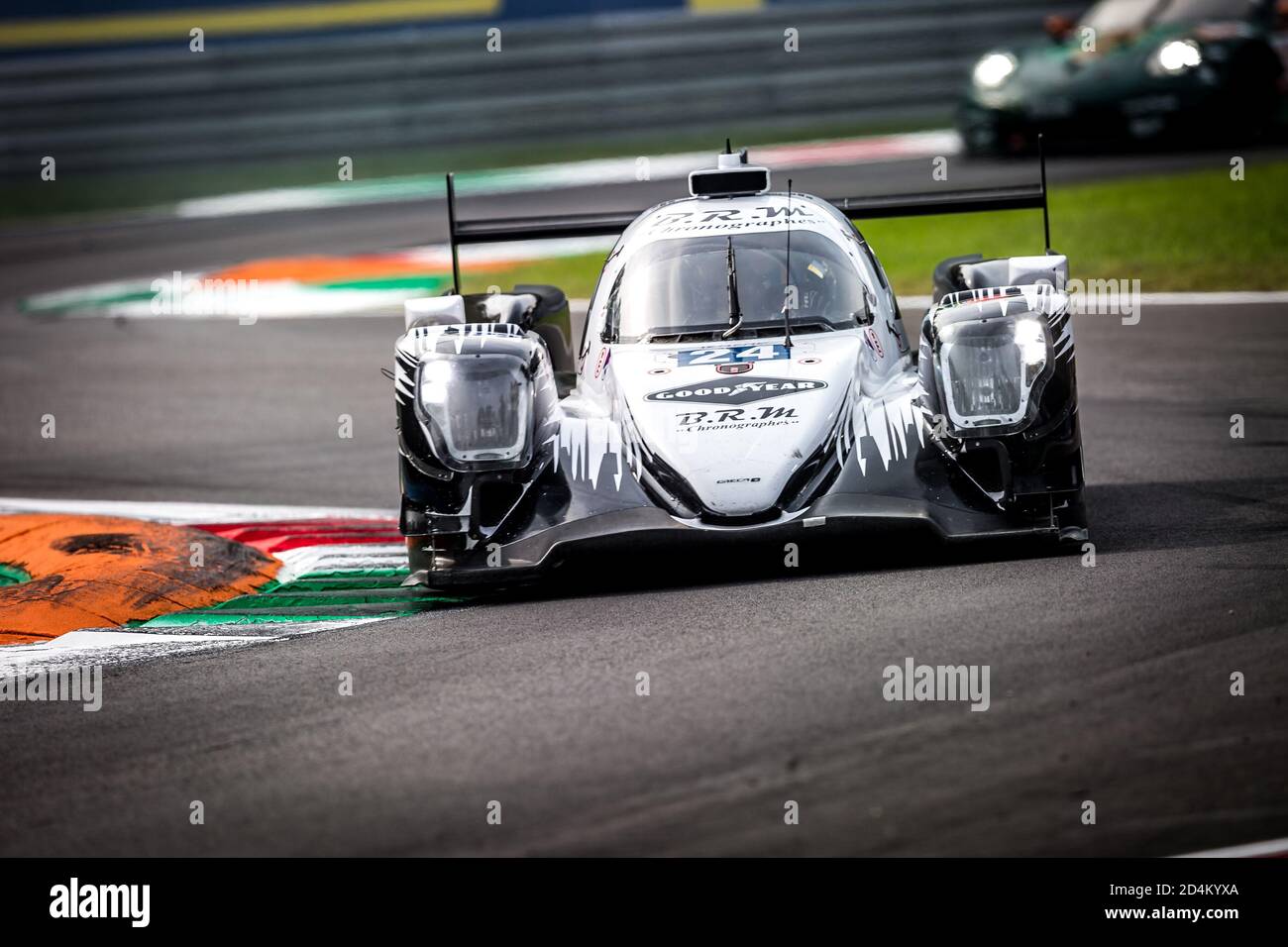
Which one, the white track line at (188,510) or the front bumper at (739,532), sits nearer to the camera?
the front bumper at (739,532)

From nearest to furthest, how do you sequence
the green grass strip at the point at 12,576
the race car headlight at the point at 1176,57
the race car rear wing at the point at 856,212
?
the green grass strip at the point at 12,576, the race car rear wing at the point at 856,212, the race car headlight at the point at 1176,57

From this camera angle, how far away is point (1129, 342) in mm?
12273

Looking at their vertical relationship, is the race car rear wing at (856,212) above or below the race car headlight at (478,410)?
above

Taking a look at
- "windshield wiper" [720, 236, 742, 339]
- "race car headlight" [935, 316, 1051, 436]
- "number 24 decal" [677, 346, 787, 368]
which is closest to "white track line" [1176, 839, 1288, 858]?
"race car headlight" [935, 316, 1051, 436]

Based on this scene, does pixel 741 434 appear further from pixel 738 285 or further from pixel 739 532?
pixel 738 285

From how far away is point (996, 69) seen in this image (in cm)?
1931

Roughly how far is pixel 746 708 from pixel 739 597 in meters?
1.28

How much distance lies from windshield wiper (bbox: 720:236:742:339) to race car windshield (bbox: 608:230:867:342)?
0.04 feet

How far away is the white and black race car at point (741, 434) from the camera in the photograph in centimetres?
699

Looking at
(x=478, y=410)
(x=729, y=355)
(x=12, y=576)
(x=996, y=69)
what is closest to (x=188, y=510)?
(x=12, y=576)

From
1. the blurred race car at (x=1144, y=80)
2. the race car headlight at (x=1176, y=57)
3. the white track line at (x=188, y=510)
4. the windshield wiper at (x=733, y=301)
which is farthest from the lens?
the blurred race car at (x=1144, y=80)

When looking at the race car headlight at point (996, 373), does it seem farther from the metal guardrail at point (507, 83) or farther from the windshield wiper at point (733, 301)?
the metal guardrail at point (507, 83)

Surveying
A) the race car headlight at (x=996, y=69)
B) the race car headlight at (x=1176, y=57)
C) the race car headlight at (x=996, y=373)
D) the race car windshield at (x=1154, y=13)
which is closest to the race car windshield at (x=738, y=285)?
the race car headlight at (x=996, y=373)
